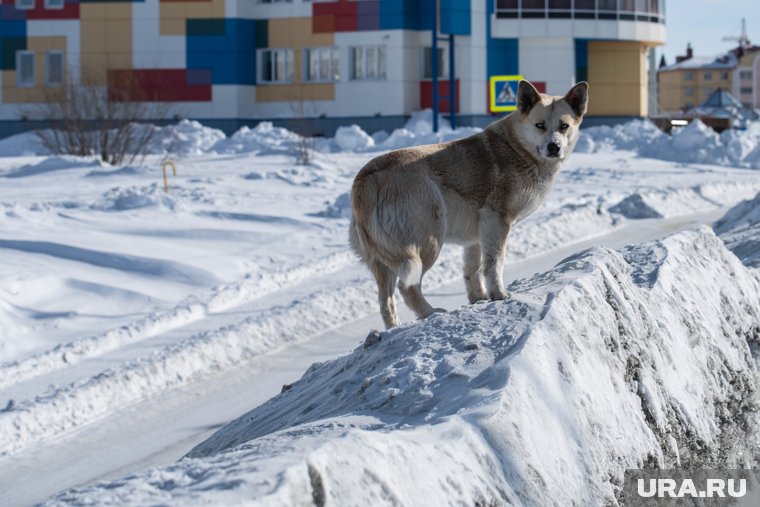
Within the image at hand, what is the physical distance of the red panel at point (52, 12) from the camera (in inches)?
1699

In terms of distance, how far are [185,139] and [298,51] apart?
33.9 feet

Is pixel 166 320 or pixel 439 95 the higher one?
pixel 439 95

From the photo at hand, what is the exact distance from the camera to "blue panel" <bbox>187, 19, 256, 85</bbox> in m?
43.0

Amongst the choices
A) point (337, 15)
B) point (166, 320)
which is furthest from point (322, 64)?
point (166, 320)

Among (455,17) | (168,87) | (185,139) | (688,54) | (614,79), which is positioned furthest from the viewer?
(688,54)

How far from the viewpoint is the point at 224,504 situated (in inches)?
109

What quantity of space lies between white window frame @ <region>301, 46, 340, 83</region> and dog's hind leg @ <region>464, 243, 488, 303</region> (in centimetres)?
3753

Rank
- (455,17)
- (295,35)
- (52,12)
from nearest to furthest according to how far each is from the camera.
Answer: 1. (455,17)
2. (52,12)
3. (295,35)

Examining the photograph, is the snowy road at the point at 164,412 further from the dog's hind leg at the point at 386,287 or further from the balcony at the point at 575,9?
the balcony at the point at 575,9

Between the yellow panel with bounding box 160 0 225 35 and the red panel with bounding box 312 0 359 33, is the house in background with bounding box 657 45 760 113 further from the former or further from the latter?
the yellow panel with bounding box 160 0 225 35

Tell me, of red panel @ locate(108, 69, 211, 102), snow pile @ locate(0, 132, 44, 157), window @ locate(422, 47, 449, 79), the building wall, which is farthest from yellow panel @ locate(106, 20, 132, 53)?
the building wall

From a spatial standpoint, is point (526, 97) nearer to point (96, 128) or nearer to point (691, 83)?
point (96, 128)

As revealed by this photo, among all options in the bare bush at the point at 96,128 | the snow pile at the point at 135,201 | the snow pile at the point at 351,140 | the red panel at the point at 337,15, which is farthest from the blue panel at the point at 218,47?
the snow pile at the point at 135,201

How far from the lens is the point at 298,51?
43.9m
